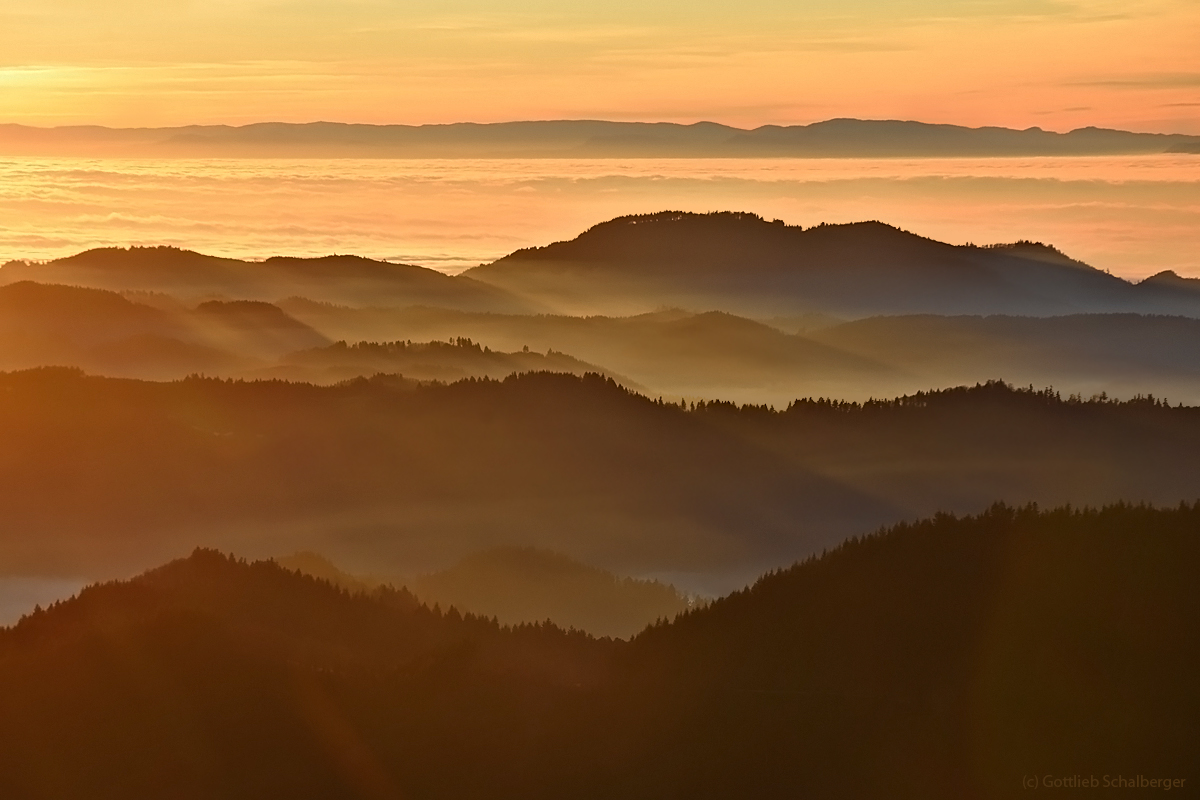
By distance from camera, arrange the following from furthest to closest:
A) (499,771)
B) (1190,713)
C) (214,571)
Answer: (214,571)
(499,771)
(1190,713)

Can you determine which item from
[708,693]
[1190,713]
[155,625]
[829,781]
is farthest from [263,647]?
[1190,713]

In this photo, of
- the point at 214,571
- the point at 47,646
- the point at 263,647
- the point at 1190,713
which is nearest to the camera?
the point at 1190,713

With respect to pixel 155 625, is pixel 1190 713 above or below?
above

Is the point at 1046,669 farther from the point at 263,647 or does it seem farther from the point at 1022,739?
the point at 263,647

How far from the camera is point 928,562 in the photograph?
10481 centimetres

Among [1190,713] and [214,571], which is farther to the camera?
[214,571]

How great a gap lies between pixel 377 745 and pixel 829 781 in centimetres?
2335

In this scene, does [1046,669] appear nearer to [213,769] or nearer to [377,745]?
[377,745]

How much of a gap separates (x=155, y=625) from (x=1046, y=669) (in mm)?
49651

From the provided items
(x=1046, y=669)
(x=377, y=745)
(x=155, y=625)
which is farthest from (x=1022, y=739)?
(x=155, y=625)

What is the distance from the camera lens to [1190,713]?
75062 millimetres

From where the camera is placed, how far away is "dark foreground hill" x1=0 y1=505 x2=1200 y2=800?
3172 inches

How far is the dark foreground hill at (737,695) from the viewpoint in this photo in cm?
8056

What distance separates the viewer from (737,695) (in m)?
93.1
